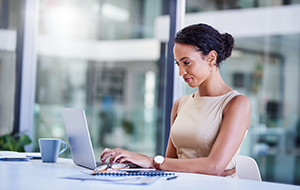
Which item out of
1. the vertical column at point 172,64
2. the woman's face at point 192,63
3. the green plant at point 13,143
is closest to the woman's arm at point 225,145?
the woman's face at point 192,63

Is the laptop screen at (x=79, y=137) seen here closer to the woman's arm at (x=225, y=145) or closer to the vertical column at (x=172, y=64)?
the woman's arm at (x=225, y=145)

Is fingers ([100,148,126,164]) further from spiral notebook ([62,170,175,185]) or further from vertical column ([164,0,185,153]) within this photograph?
vertical column ([164,0,185,153])

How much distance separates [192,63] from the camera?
1.72 metres

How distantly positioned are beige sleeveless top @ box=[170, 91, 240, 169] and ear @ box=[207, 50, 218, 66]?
0.19 m

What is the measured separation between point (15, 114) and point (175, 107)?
86.3 inches

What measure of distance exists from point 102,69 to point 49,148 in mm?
2346

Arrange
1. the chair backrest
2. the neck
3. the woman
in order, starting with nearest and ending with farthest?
the woman → the chair backrest → the neck

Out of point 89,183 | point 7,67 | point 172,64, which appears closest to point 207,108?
point 89,183

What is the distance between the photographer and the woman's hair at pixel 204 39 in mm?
1716

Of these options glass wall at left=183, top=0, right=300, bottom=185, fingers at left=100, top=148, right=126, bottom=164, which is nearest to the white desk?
fingers at left=100, top=148, right=126, bottom=164

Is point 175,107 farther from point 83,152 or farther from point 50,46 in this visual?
point 50,46

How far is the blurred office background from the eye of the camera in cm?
356

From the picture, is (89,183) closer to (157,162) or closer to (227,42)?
(157,162)

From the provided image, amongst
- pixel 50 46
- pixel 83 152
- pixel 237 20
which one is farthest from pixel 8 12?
pixel 83 152
